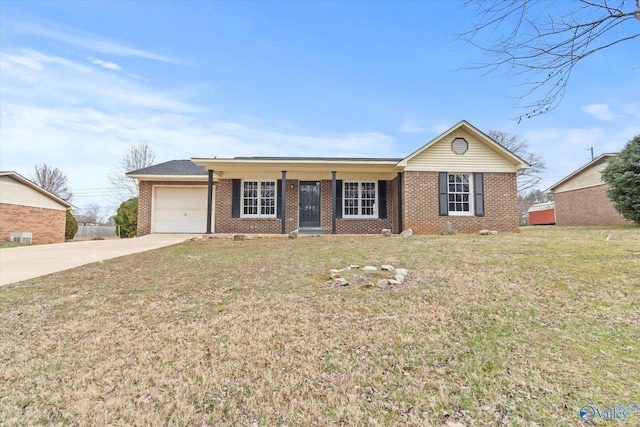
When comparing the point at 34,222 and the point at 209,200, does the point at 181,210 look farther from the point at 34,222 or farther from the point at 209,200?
the point at 34,222

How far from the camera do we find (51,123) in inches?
661

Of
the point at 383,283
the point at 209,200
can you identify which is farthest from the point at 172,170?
the point at 383,283

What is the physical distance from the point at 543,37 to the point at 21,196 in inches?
926

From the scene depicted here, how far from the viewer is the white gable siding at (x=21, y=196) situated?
54.1 ft

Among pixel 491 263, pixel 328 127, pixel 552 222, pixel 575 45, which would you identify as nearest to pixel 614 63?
pixel 575 45

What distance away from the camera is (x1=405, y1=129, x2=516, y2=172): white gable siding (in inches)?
479

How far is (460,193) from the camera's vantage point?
489 inches

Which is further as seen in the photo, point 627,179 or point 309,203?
point 309,203

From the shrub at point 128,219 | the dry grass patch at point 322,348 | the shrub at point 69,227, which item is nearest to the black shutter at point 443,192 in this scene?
the dry grass patch at point 322,348

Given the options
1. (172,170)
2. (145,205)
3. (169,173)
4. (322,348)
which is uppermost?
(172,170)

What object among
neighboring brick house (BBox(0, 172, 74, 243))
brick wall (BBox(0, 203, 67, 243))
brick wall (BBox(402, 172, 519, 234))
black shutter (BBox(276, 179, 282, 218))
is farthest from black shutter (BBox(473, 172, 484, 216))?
brick wall (BBox(0, 203, 67, 243))

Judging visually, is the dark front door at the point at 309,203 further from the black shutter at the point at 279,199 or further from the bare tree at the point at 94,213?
the bare tree at the point at 94,213

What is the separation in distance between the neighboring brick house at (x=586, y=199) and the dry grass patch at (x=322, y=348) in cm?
1606

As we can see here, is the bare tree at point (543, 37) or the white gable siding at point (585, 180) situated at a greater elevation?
the white gable siding at point (585, 180)
